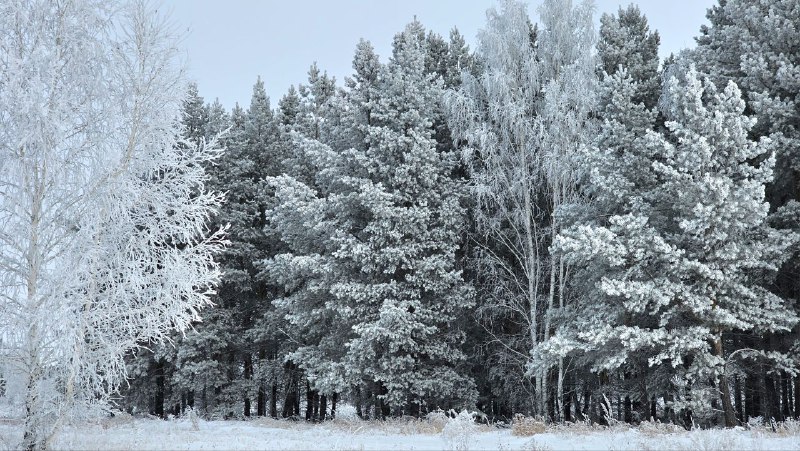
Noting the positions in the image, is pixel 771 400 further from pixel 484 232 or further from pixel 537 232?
pixel 484 232

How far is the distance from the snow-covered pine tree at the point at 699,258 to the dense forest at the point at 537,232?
0.26 ft

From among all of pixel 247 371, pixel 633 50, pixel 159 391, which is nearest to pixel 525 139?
pixel 633 50

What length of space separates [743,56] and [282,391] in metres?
22.8

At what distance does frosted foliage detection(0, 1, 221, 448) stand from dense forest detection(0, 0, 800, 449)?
67 millimetres

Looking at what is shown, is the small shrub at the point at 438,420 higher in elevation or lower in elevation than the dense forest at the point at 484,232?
lower

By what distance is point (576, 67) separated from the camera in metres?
20.6

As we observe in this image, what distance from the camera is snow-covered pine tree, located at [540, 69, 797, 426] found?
14586 millimetres

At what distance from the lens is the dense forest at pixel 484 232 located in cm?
1055

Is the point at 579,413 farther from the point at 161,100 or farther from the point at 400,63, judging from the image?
the point at 161,100

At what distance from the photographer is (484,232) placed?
21.8 metres

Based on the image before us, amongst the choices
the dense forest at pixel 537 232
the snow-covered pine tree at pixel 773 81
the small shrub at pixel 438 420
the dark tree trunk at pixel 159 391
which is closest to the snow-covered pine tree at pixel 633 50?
the dense forest at pixel 537 232

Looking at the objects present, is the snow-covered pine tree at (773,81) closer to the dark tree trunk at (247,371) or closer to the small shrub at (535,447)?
the small shrub at (535,447)

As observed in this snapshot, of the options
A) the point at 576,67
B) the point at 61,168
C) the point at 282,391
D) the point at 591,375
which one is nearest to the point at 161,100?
the point at 61,168

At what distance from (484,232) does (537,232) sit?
1.91 m
